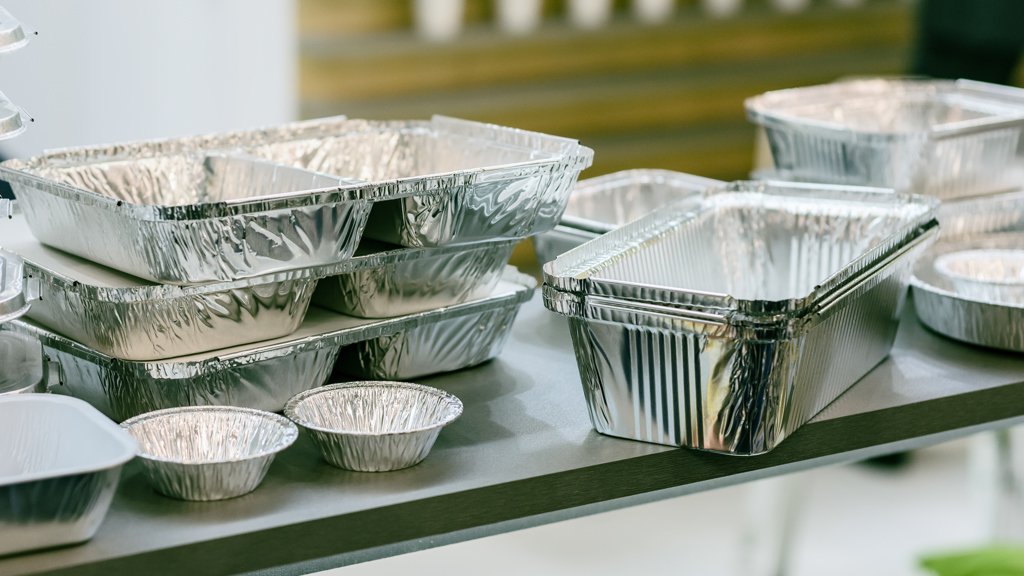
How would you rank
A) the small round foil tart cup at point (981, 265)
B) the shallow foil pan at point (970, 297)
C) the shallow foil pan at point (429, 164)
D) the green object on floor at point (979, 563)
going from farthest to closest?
the small round foil tart cup at point (981, 265) < the shallow foil pan at point (970, 297) < the shallow foil pan at point (429, 164) < the green object on floor at point (979, 563)

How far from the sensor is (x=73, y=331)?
3.39 feet

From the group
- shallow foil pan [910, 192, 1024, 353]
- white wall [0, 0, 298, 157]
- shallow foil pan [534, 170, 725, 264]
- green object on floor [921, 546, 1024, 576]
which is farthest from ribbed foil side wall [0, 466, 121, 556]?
white wall [0, 0, 298, 157]

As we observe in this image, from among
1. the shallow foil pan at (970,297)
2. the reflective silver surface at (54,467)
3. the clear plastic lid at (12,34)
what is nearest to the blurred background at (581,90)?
the shallow foil pan at (970,297)

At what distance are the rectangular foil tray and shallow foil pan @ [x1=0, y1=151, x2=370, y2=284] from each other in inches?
0.6

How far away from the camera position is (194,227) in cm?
92

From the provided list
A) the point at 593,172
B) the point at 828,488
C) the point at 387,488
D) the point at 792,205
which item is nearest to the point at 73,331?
the point at 387,488

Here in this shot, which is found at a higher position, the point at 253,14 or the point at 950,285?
the point at 253,14

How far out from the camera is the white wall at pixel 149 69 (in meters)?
2.85

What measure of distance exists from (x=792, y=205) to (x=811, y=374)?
34cm

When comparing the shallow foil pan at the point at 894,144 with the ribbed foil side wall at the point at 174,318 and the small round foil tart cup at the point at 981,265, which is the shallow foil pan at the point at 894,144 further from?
the ribbed foil side wall at the point at 174,318

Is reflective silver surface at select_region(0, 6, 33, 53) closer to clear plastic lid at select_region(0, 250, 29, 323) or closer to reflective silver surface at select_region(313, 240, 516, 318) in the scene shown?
clear plastic lid at select_region(0, 250, 29, 323)

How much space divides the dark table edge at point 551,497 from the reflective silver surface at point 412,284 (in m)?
0.25

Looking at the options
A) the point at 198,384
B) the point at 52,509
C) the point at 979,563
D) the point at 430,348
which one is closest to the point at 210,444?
the point at 198,384

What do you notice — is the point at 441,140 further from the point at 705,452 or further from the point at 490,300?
the point at 705,452
